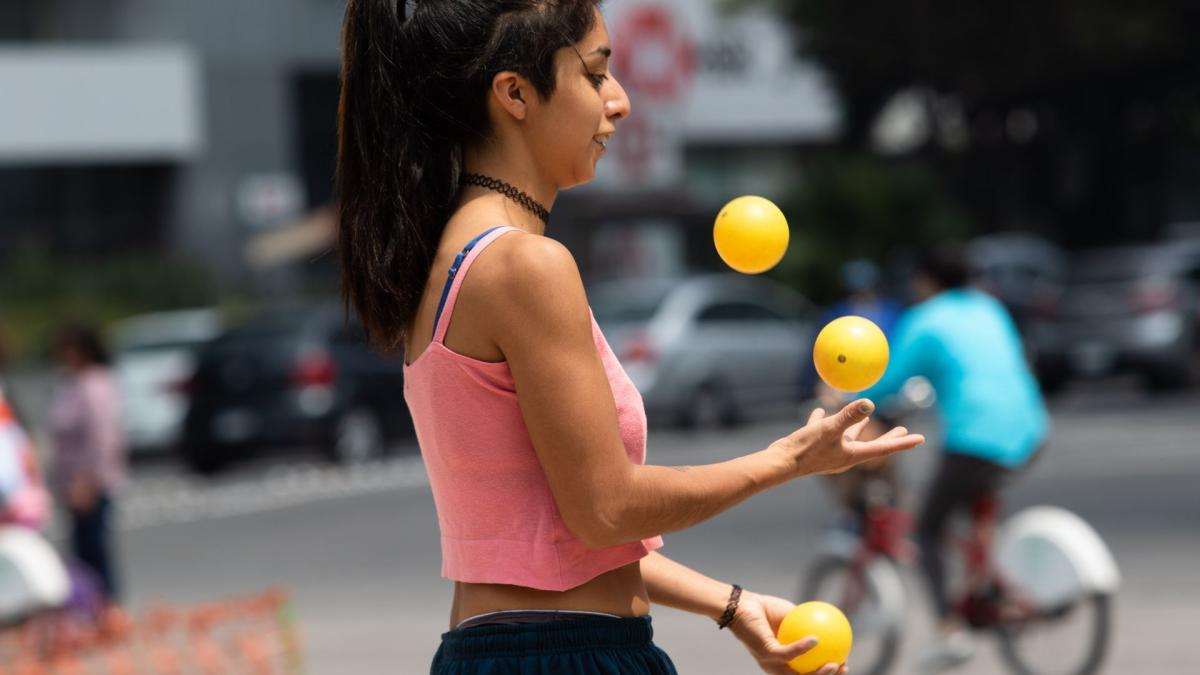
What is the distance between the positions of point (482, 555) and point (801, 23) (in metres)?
31.7

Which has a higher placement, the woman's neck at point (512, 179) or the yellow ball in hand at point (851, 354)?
the woman's neck at point (512, 179)

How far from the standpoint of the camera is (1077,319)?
22500mm

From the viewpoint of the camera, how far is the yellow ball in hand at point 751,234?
266 centimetres

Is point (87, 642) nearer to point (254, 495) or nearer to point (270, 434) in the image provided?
point (254, 495)

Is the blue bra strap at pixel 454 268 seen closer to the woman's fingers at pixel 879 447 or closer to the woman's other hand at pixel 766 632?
the woman's fingers at pixel 879 447

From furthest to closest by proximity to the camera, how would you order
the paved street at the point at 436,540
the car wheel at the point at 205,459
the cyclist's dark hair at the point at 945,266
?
the car wheel at the point at 205,459, the paved street at the point at 436,540, the cyclist's dark hair at the point at 945,266

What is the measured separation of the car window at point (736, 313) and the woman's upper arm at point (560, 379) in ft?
61.5

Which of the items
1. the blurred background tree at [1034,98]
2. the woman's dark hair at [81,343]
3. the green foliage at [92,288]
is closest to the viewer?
the woman's dark hair at [81,343]

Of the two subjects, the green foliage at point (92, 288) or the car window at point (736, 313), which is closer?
the car window at point (736, 313)

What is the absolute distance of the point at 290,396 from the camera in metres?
19.0

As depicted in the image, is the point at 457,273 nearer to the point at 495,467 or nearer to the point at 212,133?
the point at 495,467

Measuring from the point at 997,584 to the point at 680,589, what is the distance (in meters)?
5.11

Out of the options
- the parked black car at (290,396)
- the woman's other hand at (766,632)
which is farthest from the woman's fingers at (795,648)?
the parked black car at (290,396)

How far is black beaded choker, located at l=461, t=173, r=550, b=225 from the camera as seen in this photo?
250 cm
